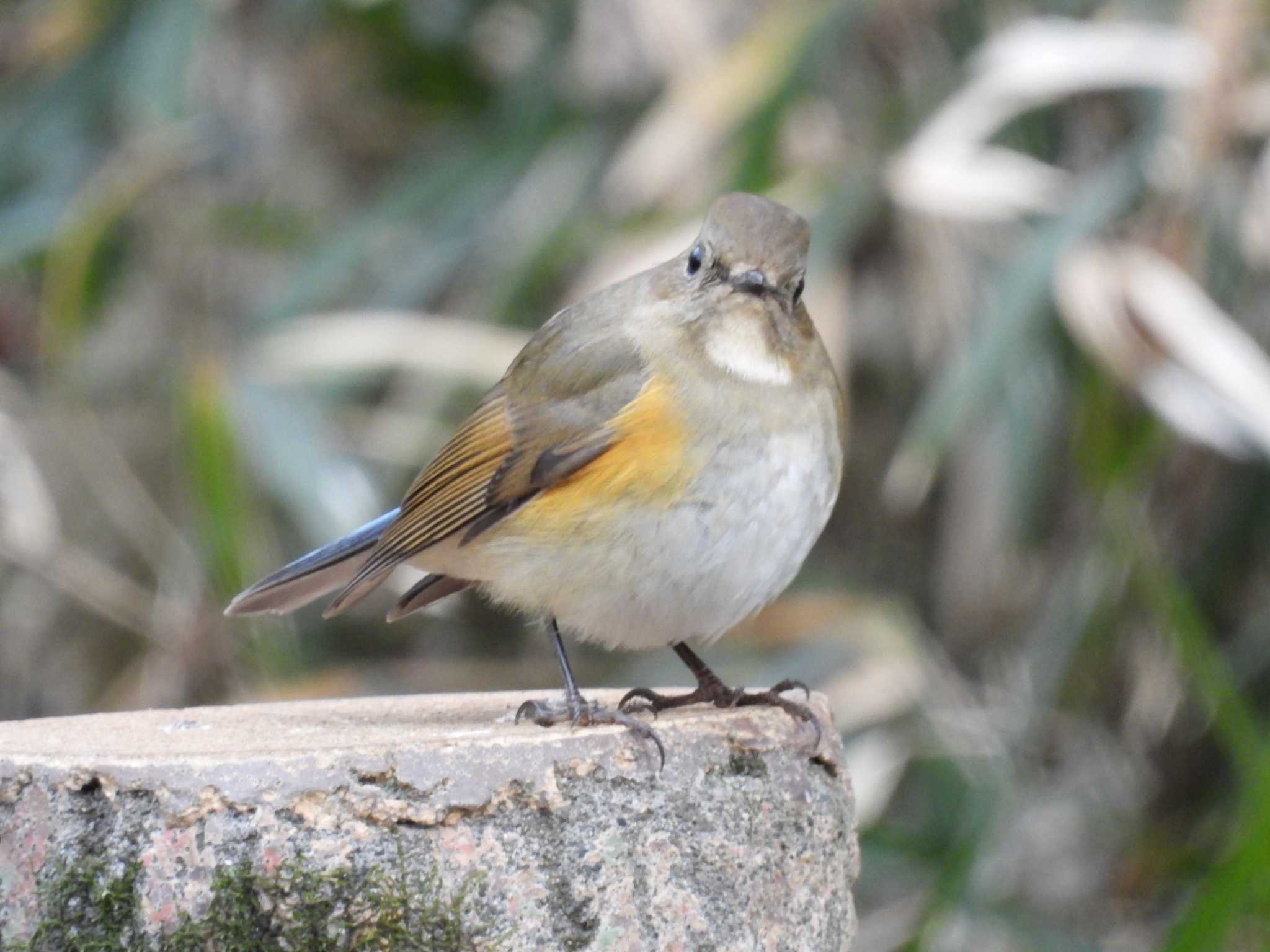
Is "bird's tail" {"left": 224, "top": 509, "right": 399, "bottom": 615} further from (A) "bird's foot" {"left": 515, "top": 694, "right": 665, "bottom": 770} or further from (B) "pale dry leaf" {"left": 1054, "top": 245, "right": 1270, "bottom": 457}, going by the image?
(B) "pale dry leaf" {"left": 1054, "top": 245, "right": 1270, "bottom": 457}

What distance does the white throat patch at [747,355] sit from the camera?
2.87 meters

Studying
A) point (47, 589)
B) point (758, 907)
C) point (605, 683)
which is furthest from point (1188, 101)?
point (47, 589)

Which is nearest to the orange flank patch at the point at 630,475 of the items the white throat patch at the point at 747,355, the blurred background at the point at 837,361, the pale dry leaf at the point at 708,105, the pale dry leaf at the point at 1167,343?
the white throat patch at the point at 747,355

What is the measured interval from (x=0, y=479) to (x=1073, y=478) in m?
3.07

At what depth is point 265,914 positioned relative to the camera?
2.04 m

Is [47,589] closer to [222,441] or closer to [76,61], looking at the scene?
[76,61]

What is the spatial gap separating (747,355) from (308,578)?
93 centimetres

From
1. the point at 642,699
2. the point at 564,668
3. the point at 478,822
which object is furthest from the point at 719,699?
the point at 478,822

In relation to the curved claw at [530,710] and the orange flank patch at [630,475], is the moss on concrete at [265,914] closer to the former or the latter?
the curved claw at [530,710]

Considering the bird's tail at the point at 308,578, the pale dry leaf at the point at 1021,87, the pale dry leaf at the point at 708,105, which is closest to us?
the bird's tail at the point at 308,578

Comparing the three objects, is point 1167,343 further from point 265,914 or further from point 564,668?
point 265,914

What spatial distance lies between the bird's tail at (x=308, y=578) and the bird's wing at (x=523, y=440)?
0.10m

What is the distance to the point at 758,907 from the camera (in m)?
2.30

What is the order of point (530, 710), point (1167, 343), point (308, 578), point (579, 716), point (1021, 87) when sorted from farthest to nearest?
1. point (1021, 87)
2. point (1167, 343)
3. point (308, 578)
4. point (530, 710)
5. point (579, 716)
